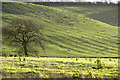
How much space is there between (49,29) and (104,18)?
51325mm

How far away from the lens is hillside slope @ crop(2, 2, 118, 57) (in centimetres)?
7369

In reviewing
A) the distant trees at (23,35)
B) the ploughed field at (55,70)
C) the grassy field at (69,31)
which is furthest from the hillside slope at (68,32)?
the ploughed field at (55,70)

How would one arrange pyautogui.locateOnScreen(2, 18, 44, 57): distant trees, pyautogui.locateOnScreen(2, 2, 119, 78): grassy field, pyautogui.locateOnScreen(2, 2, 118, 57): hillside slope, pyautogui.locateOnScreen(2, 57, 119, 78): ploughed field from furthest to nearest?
pyautogui.locateOnScreen(2, 2, 118, 57): hillside slope
pyautogui.locateOnScreen(2, 2, 119, 78): grassy field
pyautogui.locateOnScreen(2, 18, 44, 57): distant trees
pyautogui.locateOnScreen(2, 57, 119, 78): ploughed field

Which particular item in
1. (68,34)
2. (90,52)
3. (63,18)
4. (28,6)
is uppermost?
(28,6)

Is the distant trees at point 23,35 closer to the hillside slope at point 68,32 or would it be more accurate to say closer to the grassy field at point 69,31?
the grassy field at point 69,31

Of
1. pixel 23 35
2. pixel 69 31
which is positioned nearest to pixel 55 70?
pixel 23 35

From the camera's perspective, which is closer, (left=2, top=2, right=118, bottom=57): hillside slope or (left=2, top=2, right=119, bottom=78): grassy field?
(left=2, top=2, right=119, bottom=78): grassy field

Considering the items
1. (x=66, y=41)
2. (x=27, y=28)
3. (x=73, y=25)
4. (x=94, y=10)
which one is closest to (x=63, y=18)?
(x=73, y=25)

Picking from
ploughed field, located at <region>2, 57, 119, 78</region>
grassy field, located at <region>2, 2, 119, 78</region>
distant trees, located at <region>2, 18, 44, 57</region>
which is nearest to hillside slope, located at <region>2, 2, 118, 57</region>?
grassy field, located at <region>2, 2, 119, 78</region>

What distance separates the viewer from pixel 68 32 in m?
89.8

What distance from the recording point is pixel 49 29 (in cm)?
8919

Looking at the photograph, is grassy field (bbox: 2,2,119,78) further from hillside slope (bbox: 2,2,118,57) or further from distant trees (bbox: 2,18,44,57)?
distant trees (bbox: 2,18,44,57)

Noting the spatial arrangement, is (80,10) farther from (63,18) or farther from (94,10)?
(63,18)

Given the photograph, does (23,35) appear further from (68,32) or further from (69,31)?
(69,31)
